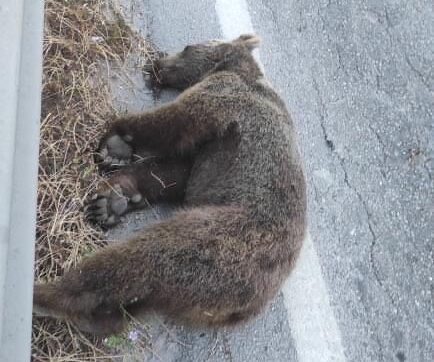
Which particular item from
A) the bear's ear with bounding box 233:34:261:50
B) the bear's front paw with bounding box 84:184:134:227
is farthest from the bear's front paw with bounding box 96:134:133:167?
the bear's ear with bounding box 233:34:261:50

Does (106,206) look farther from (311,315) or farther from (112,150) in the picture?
(311,315)

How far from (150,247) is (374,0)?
4057mm

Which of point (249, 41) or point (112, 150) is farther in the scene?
point (249, 41)

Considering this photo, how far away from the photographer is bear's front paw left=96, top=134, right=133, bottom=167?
4.22 m

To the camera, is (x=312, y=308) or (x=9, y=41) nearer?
(x=9, y=41)

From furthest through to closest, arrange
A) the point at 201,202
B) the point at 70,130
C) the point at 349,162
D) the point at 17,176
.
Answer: the point at 349,162
the point at 70,130
the point at 201,202
the point at 17,176

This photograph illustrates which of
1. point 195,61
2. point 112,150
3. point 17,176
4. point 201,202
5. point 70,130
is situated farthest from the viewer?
point 195,61

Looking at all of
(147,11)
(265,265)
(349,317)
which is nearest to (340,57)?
(147,11)

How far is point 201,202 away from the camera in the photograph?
3908 millimetres

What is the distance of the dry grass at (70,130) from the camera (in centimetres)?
350

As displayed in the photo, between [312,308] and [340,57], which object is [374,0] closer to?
[340,57]

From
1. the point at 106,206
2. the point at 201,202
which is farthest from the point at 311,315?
the point at 106,206

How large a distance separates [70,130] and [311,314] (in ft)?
6.39

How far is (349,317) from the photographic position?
425cm
